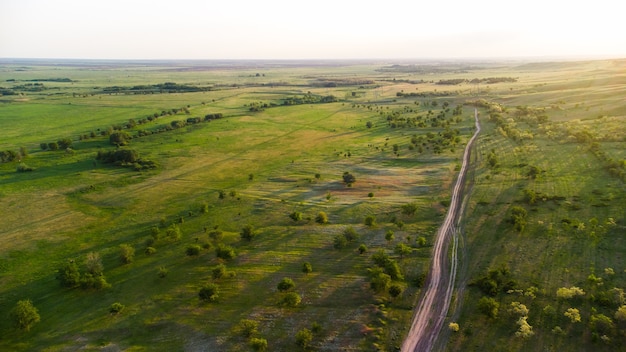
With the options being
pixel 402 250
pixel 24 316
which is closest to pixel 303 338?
pixel 402 250

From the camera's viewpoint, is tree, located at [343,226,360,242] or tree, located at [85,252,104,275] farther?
tree, located at [343,226,360,242]

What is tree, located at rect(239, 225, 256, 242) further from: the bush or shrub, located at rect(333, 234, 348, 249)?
shrub, located at rect(333, 234, 348, 249)

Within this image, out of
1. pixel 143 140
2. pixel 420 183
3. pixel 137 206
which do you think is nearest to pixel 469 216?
pixel 420 183

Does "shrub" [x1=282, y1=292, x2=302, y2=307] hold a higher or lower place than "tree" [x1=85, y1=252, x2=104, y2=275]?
lower

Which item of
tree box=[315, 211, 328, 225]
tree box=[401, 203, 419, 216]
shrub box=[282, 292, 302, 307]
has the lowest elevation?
shrub box=[282, 292, 302, 307]

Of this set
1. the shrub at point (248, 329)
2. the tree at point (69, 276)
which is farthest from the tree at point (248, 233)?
the tree at point (69, 276)

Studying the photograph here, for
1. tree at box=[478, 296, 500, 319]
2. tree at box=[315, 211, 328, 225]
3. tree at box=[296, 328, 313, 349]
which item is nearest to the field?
tree at box=[296, 328, 313, 349]

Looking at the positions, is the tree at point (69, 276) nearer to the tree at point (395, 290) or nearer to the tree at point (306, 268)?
the tree at point (306, 268)

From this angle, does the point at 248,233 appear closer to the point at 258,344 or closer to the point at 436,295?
the point at 258,344
